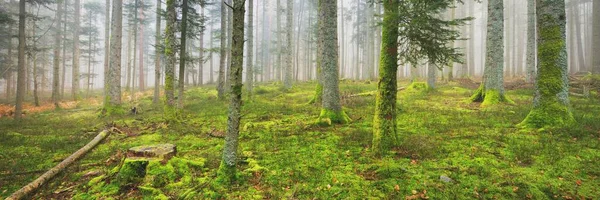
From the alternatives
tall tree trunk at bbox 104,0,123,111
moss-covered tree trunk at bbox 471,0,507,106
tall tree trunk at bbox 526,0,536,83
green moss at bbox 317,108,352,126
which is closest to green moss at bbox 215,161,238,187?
green moss at bbox 317,108,352,126

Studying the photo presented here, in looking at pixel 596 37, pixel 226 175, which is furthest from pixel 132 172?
pixel 596 37

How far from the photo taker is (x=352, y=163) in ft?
18.2

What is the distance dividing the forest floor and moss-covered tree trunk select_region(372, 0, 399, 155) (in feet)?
1.30

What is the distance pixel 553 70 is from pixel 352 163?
6.16 m

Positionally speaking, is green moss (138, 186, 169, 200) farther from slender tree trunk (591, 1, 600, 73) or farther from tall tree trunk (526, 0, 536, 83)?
slender tree trunk (591, 1, 600, 73)

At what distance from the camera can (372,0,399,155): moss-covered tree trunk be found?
5.66 metres

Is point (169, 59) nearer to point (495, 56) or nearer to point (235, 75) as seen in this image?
point (235, 75)

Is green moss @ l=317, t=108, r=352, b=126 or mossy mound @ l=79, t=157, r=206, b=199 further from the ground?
green moss @ l=317, t=108, r=352, b=126

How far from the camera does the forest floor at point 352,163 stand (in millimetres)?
4410

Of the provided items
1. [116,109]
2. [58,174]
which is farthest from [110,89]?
[58,174]

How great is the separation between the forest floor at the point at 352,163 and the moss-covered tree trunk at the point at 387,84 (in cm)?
40

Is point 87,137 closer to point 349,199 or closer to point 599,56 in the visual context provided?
point 349,199

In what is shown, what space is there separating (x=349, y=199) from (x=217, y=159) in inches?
130

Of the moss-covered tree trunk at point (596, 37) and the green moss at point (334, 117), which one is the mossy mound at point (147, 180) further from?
the moss-covered tree trunk at point (596, 37)
